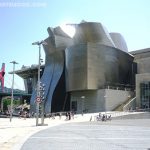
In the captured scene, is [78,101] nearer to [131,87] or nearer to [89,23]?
[131,87]

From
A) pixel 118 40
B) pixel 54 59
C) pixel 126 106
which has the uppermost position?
pixel 118 40

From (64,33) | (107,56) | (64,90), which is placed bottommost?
(64,90)

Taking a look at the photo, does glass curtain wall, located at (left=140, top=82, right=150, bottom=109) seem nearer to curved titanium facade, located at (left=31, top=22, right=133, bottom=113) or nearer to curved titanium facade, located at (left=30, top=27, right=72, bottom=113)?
curved titanium facade, located at (left=31, top=22, right=133, bottom=113)

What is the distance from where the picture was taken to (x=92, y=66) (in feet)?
258

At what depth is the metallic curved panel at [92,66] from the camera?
78.1m

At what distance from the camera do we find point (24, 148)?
14.2m

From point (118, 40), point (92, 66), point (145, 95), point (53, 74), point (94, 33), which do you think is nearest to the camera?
point (145, 95)

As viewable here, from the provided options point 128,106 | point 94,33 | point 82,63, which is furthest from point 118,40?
point 128,106

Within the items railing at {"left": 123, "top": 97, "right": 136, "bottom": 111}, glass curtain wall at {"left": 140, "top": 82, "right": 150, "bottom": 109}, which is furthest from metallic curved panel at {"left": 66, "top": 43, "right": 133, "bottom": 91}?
glass curtain wall at {"left": 140, "top": 82, "right": 150, "bottom": 109}

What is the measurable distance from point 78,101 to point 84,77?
952cm

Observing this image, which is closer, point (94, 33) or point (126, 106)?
point (126, 106)

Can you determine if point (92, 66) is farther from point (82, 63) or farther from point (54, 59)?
point (54, 59)

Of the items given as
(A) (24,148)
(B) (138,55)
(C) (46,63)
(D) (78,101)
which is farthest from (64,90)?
(A) (24,148)

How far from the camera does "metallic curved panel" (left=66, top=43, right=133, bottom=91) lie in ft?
256
